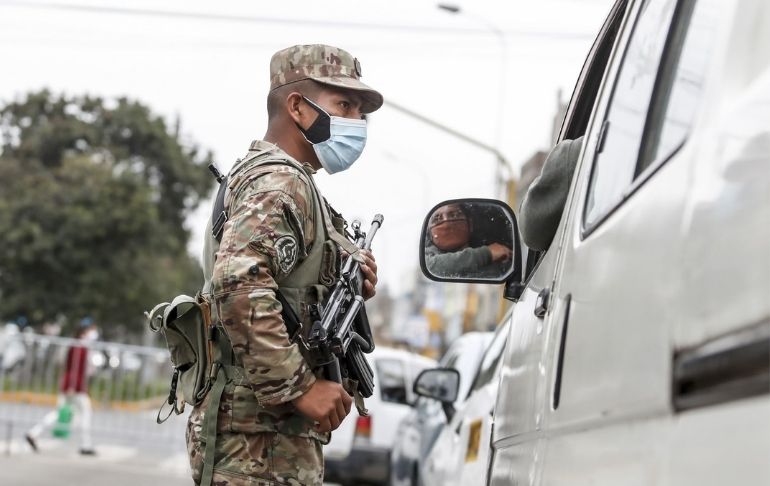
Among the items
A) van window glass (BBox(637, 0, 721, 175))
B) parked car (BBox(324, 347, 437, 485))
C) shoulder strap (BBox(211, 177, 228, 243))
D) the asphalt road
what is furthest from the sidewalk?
van window glass (BBox(637, 0, 721, 175))

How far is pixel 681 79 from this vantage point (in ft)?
6.13

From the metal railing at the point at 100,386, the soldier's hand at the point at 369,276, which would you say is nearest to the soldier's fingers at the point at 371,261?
the soldier's hand at the point at 369,276

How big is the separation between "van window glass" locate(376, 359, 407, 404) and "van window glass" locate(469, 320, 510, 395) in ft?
11.9

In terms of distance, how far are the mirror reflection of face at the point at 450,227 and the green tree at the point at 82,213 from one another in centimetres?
3977

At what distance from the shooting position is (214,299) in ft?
10.6

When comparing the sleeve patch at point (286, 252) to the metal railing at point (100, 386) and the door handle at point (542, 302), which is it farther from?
the metal railing at point (100, 386)

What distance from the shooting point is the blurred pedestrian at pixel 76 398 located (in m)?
15.2

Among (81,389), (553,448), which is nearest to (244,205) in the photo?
(553,448)

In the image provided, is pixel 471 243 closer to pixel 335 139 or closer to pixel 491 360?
pixel 335 139

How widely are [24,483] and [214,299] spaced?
918 centimetres

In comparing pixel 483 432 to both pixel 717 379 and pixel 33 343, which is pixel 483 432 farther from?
pixel 33 343

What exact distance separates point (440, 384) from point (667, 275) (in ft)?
17.2

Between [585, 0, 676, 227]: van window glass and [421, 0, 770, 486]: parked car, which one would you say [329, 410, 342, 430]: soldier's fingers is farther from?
[585, 0, 676, 227]: van window glass

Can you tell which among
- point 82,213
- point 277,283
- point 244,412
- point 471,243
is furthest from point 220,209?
point 82,213
